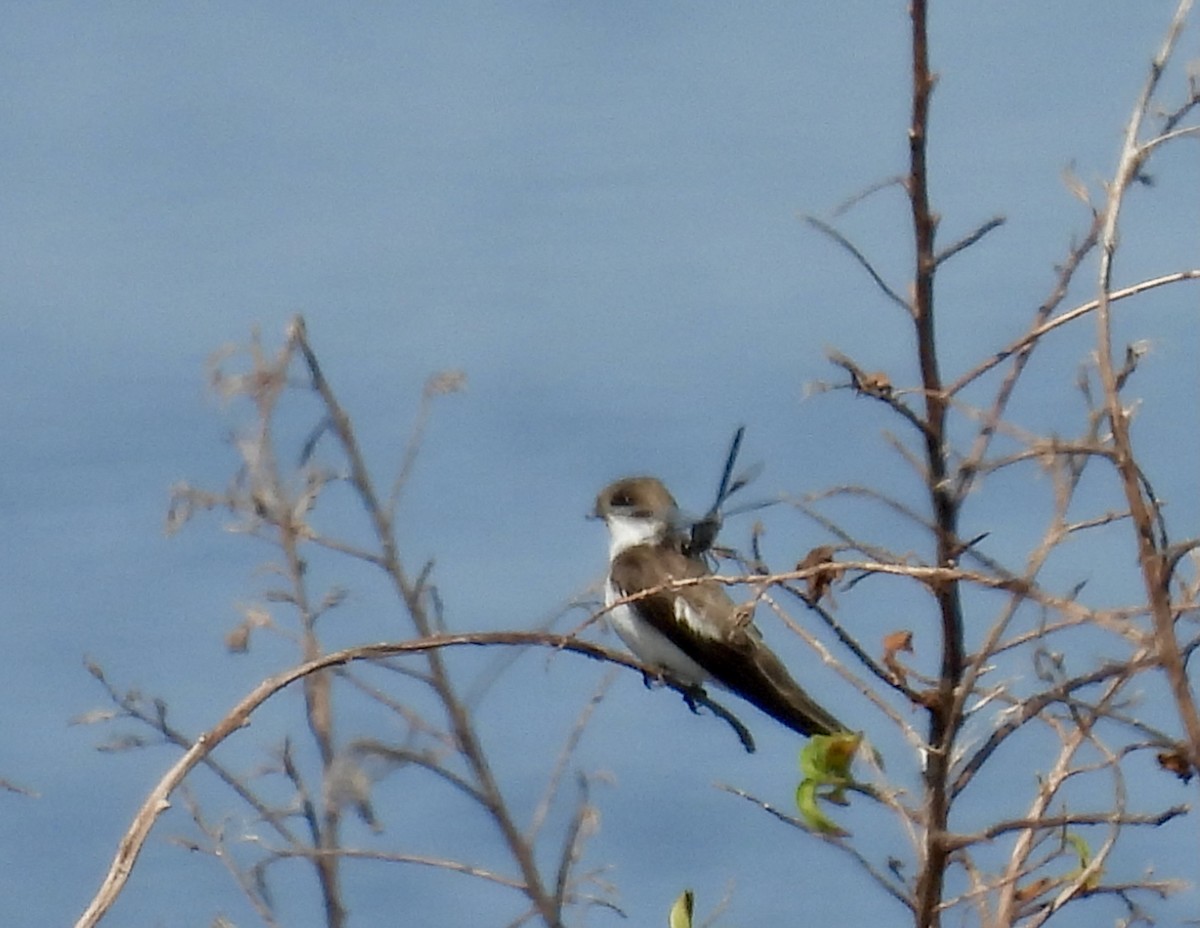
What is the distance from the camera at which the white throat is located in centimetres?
677

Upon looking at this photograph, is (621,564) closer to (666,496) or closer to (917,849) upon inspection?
(666,496)

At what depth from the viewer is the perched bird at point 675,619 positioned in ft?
18.2

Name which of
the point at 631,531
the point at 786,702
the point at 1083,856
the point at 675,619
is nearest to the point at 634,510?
the point at 631,531

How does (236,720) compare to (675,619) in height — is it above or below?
below

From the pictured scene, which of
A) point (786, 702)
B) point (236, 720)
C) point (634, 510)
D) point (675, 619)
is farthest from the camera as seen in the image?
point (634, 510)

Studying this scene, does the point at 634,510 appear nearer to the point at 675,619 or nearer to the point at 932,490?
the point at 675,619

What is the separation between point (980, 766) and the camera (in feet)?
7.30

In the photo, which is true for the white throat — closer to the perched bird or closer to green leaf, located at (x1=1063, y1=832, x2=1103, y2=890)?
the perched bird

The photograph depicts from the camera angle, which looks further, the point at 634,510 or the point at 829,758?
the point at 634,510

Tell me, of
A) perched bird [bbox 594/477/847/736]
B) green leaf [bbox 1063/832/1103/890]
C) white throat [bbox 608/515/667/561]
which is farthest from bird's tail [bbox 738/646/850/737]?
green leaf [bbox 1063/832/1103/890]

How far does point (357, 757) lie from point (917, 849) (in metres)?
1.17

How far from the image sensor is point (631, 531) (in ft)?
22.7

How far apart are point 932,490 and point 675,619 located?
4.07 metres

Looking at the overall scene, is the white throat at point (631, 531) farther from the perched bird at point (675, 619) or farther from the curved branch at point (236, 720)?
the curved branch at point (236, 720)
